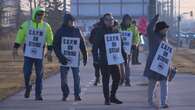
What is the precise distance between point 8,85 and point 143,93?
14.0ft

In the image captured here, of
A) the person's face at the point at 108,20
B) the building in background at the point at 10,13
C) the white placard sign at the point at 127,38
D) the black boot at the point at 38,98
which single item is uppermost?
the person's face at the point at 108,20

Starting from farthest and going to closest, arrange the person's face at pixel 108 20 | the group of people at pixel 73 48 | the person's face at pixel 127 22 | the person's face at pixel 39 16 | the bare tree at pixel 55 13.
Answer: the bare tree at pixel 55 13, the person's face at pixel 127 22, the person's face at pixel 39 16, the group of people at pixel 73 48, the person's face at pixel 108 20

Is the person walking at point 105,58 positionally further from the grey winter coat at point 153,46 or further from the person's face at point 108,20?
the grey winter coat at point 153,46

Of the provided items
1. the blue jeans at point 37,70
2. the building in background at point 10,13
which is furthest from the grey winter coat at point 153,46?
the building in background at point 10,13

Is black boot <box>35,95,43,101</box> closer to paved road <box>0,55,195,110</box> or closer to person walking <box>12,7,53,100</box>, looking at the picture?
person walking <box>12,7,53,100</box>

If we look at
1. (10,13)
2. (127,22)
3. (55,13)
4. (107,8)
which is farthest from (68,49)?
(10,13)

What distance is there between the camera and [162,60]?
15.9 meters

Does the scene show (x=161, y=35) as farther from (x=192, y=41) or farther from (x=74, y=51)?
(x=192, y=41)

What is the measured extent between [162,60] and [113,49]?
3.67 ft

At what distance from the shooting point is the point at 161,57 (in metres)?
15.9

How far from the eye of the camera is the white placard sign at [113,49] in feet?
52.9

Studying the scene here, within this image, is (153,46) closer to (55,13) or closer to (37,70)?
(37,70)

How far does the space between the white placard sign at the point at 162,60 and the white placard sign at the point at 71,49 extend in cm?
199

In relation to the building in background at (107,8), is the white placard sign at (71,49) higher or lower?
higher
